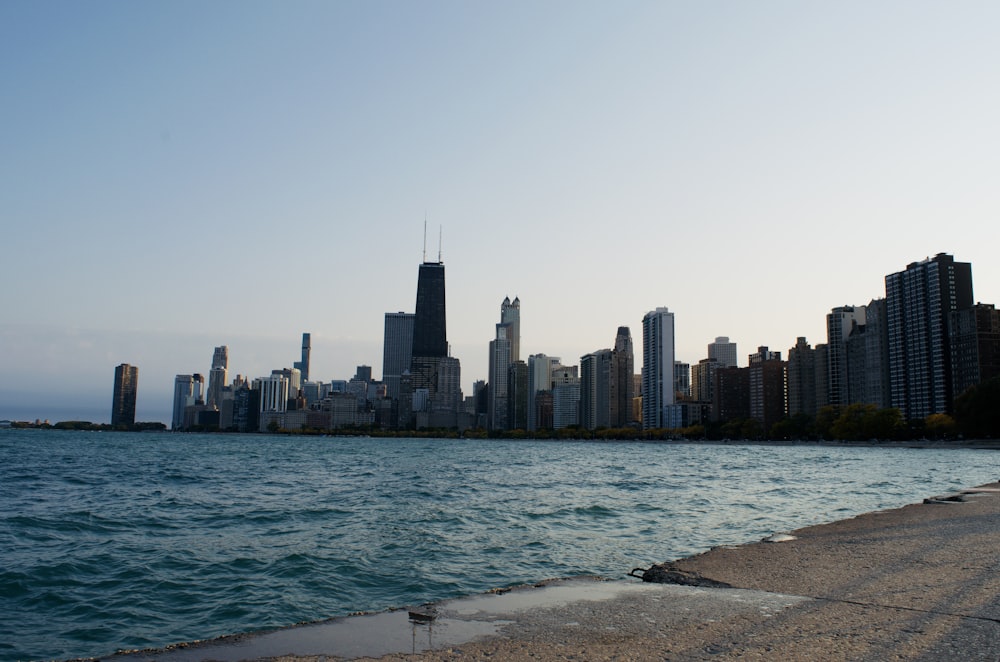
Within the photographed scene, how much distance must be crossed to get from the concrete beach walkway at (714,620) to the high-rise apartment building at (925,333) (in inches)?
7769

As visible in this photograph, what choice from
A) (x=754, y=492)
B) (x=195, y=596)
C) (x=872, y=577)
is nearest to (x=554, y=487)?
(x=754, y=492)

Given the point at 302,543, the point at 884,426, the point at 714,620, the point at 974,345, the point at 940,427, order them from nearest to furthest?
1. the point at 714,620
2. the point at 302,543
3. the point at 940,427
4. the point at 884,426
5. the point at 974,345

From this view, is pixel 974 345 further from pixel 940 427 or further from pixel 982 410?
pixel 982 410

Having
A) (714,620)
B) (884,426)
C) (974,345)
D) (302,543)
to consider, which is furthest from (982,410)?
(714,620)

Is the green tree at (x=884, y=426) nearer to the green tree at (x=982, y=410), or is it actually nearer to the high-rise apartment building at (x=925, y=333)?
the green tree at (x=982, y=410)

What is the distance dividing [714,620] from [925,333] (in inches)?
8239

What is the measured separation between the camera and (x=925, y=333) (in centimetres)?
18775

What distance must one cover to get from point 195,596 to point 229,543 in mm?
5928

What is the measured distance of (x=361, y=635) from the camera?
734cm

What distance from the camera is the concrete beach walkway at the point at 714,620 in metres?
6.41

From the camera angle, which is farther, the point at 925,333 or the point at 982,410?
the point at 925,333

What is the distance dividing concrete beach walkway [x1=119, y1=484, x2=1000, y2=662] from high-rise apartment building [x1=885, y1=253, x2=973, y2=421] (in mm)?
197343

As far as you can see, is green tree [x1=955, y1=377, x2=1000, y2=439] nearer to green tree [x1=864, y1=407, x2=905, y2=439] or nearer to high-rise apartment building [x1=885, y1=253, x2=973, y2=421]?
green tree [x1=864, y1=407, x2=905, y2=439]

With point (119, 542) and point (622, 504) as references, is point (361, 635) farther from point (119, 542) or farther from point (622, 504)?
point (622, 504)
